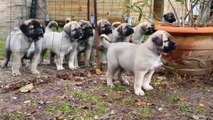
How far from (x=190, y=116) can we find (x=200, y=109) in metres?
0.30

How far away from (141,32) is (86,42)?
1145 mm

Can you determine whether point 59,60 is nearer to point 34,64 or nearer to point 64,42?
point 64,42

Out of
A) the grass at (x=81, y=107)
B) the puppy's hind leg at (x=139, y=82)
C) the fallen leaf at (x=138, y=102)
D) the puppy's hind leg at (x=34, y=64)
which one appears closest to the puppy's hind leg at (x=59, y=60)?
the puppy's hind leg at (x=34, y=64)

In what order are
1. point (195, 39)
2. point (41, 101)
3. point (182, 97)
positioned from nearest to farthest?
point (41, 101) → point (182, 97) → point (195, 39)

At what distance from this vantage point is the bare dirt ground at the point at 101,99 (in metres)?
4.32

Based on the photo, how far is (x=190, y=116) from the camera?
4348 millimetres

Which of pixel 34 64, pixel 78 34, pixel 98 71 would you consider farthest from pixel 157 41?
pixel 34 64

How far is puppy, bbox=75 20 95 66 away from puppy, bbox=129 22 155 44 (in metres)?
0.77

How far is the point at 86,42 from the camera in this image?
7.11m

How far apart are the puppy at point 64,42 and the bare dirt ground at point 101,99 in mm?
917

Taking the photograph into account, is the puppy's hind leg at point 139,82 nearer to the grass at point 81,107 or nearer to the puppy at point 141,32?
the grass at point 81,107

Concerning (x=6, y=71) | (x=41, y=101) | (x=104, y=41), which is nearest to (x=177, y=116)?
(x=41, y=101)

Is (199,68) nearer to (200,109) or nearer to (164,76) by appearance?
(164,76)

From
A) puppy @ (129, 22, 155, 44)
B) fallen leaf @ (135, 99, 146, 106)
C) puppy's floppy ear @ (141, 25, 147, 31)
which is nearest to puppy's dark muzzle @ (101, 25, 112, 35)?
puppy @ (129, 22, 155, 44)
